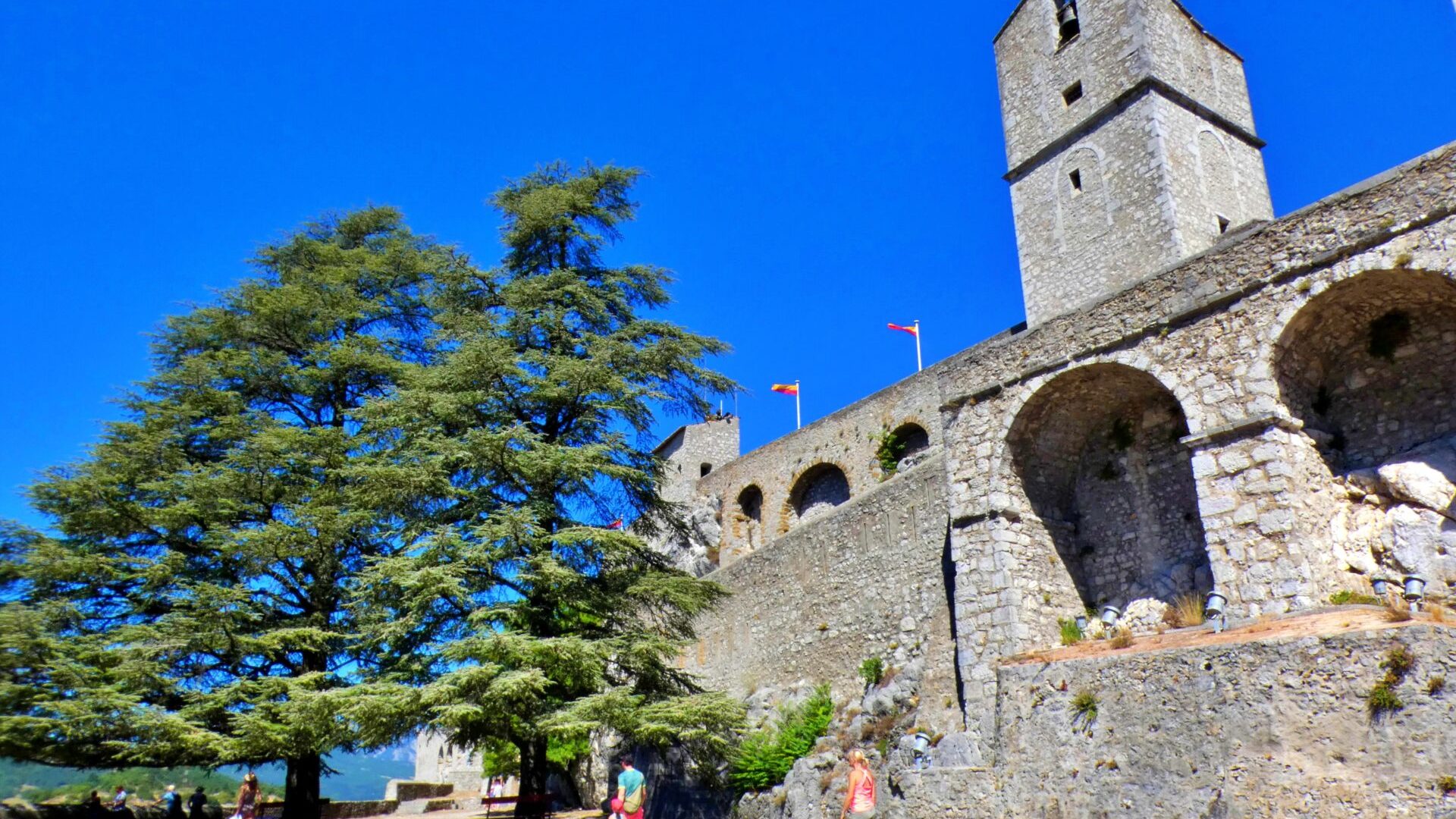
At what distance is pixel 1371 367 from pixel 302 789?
1602 cm

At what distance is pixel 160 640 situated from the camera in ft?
48.4

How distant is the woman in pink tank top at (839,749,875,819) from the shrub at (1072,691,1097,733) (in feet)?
7.18

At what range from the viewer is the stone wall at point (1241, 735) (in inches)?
292

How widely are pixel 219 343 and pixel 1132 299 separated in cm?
1684

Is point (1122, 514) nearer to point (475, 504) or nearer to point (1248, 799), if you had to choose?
point (1248, 799)

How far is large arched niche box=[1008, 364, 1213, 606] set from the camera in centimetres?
1212

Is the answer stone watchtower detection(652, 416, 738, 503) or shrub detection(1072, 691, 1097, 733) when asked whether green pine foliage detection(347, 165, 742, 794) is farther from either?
stone watchtower detection(652, 416, 738, 503)

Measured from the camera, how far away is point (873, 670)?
1536cm

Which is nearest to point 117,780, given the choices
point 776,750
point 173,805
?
point 173,805

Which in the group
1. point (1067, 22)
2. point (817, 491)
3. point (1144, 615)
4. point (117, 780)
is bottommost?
point (117, 780)

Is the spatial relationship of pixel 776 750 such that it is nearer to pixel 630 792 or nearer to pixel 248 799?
pixel 630 792

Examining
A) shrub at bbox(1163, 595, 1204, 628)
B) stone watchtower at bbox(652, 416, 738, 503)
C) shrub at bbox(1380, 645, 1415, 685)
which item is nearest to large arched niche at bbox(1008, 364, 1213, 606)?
shrub at bbox(1163, 595, 1204, 628)

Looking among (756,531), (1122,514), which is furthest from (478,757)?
(1122,514)

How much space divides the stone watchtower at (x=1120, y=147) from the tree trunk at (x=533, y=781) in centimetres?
1164
